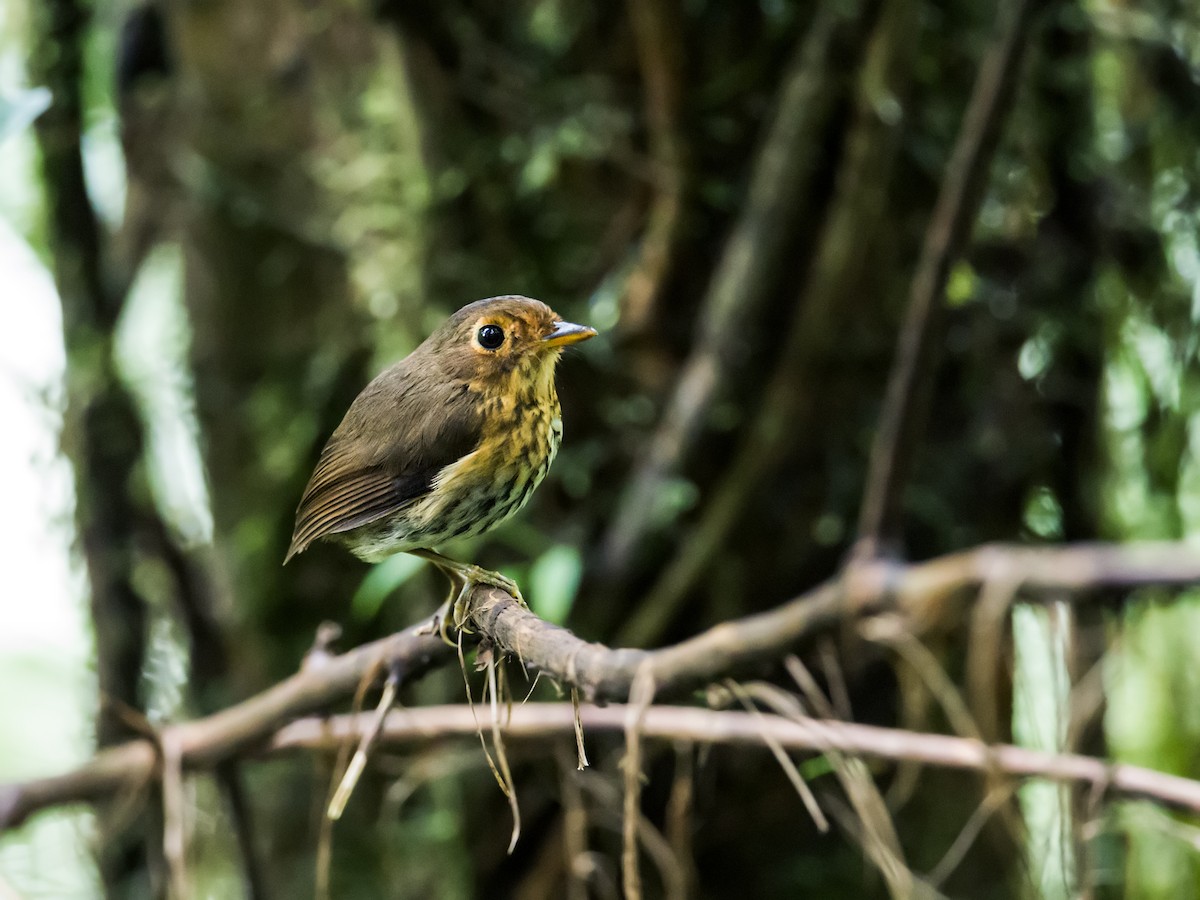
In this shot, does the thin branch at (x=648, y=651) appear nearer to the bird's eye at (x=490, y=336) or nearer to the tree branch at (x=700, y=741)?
the tree branch at (x=700, y=741)

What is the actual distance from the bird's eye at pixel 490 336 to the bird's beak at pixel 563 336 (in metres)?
0.05

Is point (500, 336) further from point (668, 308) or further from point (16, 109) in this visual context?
point (668, 308)

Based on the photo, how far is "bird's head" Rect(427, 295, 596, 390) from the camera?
46.8 inches

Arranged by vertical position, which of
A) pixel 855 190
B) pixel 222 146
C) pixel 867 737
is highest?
pixel 222 146

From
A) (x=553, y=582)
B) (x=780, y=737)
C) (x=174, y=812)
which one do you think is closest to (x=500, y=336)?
(x=780, y=737)

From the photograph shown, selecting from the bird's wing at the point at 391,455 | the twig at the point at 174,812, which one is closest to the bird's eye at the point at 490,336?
the bird's wing at the point at 391,455

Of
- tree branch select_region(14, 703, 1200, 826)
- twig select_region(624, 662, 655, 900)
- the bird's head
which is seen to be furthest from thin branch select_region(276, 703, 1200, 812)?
the bird's head

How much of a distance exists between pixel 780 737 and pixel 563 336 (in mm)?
728

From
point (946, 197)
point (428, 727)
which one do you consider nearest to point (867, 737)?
point (428, 727)

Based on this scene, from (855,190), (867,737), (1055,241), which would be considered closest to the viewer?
(867,737)

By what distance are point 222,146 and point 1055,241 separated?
6.72ft

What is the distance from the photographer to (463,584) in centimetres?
158

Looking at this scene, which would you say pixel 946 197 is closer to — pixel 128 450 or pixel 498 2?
pixel 498 2

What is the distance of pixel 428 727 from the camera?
6.07 ft
